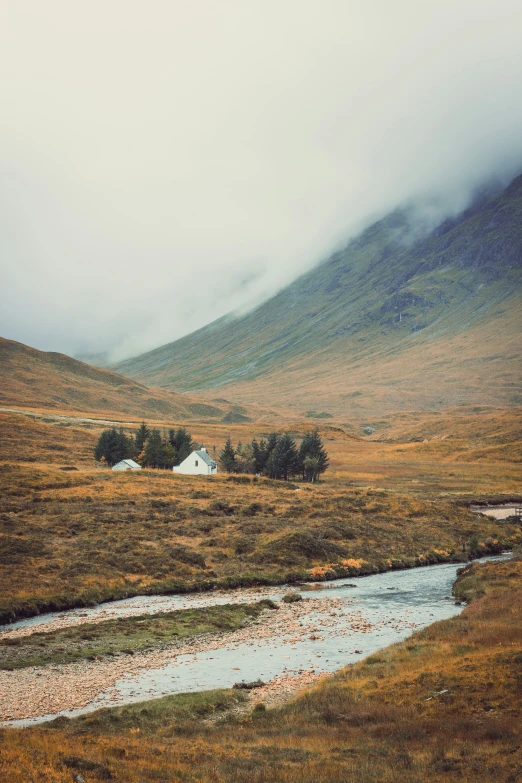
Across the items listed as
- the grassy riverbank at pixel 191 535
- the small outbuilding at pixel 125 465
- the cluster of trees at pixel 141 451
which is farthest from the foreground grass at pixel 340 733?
the cluster of trees at pixel 141 451

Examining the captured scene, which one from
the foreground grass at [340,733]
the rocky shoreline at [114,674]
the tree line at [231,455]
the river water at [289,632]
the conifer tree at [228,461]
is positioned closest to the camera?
the foreground grass at [340,733]

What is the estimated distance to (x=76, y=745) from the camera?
18516mm

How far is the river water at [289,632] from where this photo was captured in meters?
29.8

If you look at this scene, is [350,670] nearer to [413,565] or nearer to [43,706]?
[43,706]

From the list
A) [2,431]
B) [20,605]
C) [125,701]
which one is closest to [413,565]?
[20,605]

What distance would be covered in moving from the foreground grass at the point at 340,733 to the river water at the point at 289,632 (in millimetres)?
2670

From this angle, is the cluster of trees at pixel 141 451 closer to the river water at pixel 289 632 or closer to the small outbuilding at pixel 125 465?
the small outbuilding at pixel 125 465

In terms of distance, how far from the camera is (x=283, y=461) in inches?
5177

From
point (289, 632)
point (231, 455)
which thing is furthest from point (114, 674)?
point (231, 455)

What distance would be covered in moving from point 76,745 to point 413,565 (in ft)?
168

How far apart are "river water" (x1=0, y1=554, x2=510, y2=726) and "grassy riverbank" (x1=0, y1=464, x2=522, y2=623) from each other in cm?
344

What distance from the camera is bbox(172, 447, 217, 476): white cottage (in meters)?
124

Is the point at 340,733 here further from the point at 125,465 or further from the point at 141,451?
the point at 141,451

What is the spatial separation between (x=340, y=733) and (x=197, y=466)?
103912 mm
